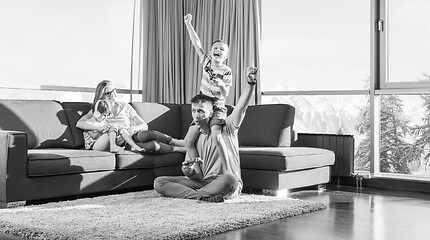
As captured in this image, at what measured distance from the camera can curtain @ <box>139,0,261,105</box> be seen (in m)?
6.67

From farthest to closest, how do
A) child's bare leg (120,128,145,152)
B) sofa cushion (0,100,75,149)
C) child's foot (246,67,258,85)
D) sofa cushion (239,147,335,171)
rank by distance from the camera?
child's bare leg (120,128,145,152) → sofa cushion (239,147,335,171) → sofa cushion (0,100,75,149) → child's foot (246,67,258,85)

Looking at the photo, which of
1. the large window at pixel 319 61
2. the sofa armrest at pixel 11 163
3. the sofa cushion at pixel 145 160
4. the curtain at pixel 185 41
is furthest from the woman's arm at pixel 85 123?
the large window at pixel 319 61

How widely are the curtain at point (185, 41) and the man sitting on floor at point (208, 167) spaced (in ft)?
7.58

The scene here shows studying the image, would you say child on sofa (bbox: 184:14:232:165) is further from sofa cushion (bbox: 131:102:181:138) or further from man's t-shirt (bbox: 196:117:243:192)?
sofa cushion (bbox: 131:102:181:138)

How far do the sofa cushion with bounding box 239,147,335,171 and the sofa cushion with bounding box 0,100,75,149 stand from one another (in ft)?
4.97

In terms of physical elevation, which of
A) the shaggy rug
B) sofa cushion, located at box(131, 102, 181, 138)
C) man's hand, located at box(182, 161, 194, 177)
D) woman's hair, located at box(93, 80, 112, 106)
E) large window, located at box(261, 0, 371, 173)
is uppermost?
large window, located at box(261, 0, 371, 173)

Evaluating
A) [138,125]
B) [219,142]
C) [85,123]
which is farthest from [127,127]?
[219,142]

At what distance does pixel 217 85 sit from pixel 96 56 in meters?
1.83

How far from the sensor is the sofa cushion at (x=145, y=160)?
478cm

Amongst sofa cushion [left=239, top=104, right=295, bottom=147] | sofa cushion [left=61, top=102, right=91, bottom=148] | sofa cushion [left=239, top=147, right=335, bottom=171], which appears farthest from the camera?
sofa cushion [left=239, top=104, right=295, bottom=147]

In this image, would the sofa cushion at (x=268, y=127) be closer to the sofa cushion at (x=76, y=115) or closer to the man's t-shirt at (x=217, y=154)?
the man's t-shirt at (x=217, y=154)

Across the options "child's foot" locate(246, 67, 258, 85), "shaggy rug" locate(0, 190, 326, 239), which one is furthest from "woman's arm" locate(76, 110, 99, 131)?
"child's foot" locate(246, 67, 258, 85)

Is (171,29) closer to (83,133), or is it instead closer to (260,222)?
(83,133)

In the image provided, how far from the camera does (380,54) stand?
596cm
